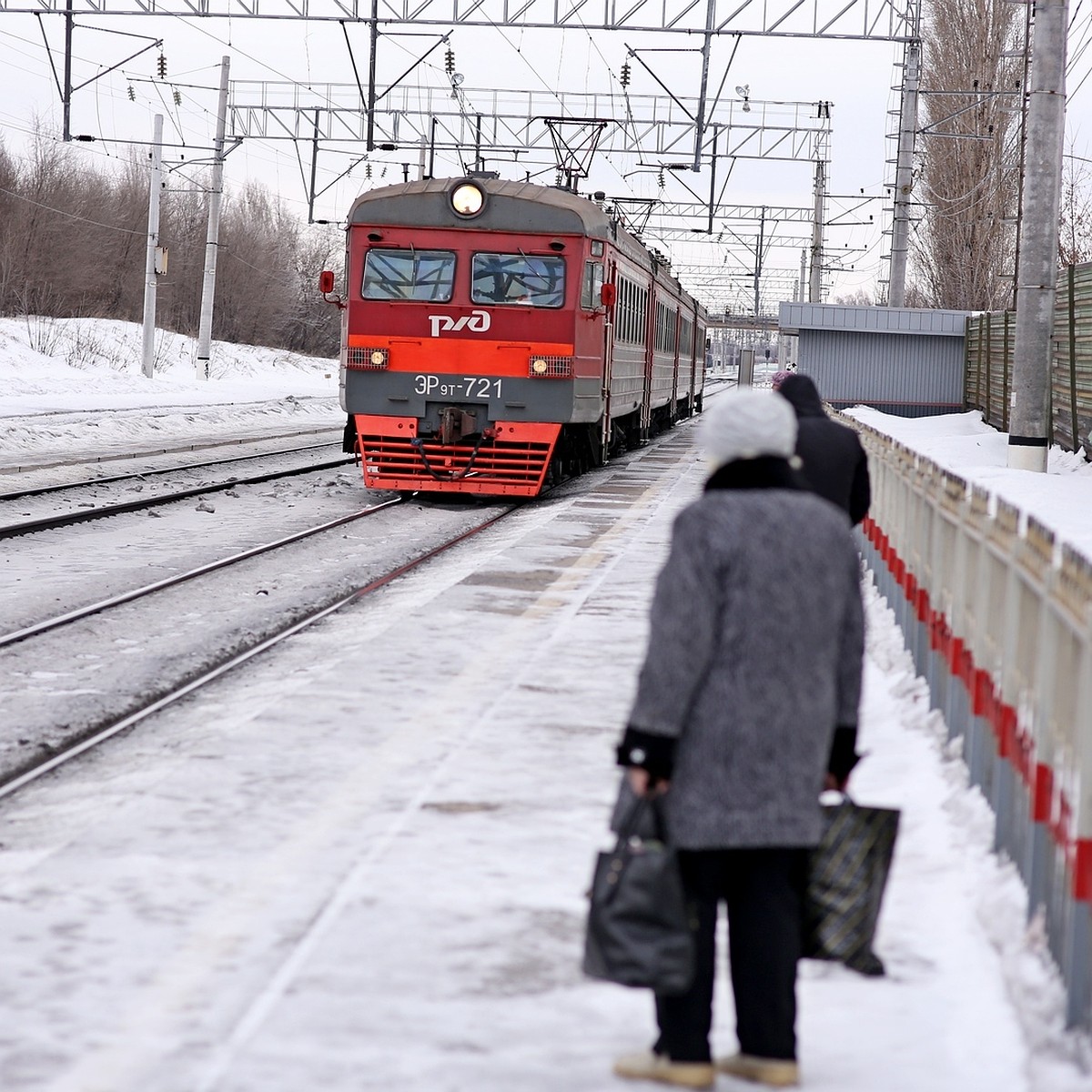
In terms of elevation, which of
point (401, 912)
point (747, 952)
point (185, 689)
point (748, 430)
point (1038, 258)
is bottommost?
point (401, 912)

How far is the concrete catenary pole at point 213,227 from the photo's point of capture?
132 ft

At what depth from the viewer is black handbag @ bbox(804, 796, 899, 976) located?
3912 millimetres

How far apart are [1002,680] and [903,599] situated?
3987 millimetres

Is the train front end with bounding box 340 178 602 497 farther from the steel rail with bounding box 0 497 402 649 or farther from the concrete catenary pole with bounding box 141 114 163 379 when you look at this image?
the concrete catenary pole with bounding box 141 114 163 379

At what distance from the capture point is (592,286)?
18125mm

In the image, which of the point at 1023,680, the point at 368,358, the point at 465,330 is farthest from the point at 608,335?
the point at 1023,680

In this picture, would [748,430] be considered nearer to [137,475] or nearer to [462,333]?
[462,333]

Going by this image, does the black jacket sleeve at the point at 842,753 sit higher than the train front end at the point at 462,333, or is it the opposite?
the train front end at the point at 462,333

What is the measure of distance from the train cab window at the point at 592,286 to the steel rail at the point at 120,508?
181 inches

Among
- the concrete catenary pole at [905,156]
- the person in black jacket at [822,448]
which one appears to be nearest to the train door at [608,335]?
the person in black jacket at [822,448]

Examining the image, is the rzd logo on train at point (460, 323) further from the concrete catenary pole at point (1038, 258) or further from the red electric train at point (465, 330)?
the concrete catenary pole at point (1038, 258)

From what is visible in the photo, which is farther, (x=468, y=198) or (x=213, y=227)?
(x=213, y=227)

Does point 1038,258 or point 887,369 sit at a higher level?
point 1038,258

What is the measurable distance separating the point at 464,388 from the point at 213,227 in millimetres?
28074
